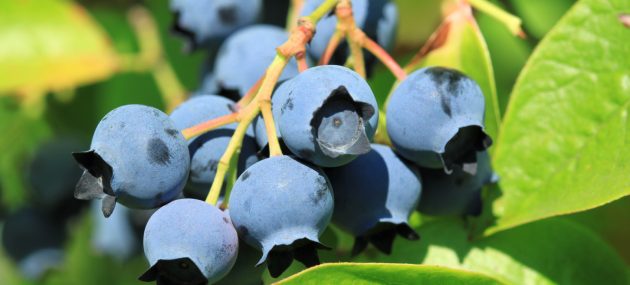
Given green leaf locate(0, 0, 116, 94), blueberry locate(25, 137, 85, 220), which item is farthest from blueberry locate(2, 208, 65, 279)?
green leaf locate(0, 0, 116, 94)

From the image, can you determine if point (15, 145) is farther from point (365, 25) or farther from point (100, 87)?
point (365, 25)

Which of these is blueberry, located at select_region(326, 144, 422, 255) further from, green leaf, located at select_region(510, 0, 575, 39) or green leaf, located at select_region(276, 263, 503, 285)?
green leaf, located at select_region(510, 0, 575, 39)

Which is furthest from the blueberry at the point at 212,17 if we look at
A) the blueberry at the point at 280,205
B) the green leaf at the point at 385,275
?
the green leaf at the point at 385,275

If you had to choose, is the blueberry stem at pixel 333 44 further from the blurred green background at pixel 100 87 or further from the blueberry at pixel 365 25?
the blurred green background at pixel 100 87

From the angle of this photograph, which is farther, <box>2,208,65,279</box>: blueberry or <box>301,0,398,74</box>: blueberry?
<box>2,208,65,279</box>: blueberry

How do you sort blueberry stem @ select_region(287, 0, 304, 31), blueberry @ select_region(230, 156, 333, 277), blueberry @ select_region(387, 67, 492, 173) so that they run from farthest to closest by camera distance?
blueberry stem @ select_region(287, 0, 304, 31), blueberry @ select_region(387, 67, 492, 173), blueberry @ select_region(230, 156, 333, 277)

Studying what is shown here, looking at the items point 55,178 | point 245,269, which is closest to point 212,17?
point 245,269

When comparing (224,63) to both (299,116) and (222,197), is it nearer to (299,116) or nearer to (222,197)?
(222,197)
